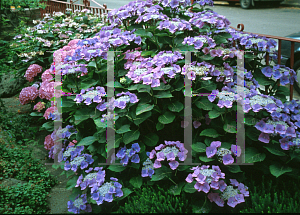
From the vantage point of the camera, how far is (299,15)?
13.0 metres

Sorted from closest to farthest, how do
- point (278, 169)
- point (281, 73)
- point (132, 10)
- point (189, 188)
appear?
point (189, 188)
point (278, 169)
point (281, 73)
point (132, 10)

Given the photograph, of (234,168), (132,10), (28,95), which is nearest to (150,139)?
(234,168)

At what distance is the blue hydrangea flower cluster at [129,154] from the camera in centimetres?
242

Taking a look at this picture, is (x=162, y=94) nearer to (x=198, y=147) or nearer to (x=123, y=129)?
(x=123, y=129)

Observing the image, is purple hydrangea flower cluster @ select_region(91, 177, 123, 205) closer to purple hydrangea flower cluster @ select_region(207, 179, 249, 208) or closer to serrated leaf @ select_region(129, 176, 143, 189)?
serrated leaf @ select_region(129, 176, 143, 189)

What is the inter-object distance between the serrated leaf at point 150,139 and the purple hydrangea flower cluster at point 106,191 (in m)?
0.47

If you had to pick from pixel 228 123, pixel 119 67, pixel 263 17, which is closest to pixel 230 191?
pixel 228 123

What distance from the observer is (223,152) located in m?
2.25

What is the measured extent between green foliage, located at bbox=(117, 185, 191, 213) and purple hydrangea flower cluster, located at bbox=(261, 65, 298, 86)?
145 cm

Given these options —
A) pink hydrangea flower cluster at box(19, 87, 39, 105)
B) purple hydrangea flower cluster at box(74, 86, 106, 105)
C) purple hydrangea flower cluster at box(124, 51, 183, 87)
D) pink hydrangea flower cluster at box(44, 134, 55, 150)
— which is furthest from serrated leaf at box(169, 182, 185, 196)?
pink hydrangea flower cluster at box(19, 87, 39, 105)

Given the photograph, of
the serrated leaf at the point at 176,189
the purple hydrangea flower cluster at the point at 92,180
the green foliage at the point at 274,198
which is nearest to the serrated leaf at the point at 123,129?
the purple hydrangea flower cluster at the point at 92,180

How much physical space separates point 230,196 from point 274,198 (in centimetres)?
39

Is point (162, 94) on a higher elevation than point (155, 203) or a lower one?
higher

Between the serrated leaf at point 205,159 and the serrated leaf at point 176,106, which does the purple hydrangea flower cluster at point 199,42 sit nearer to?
the serrated leaf at point 176,106
